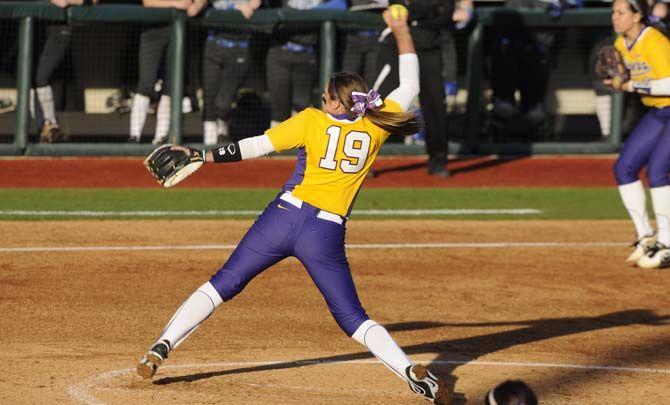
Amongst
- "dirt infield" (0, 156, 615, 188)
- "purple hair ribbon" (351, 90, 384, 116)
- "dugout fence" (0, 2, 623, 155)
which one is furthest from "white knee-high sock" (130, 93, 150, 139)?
"purple hair ribbon" (351, 90, 384, 116)

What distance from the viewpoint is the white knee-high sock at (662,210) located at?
1076cm

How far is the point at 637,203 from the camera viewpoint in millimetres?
10758

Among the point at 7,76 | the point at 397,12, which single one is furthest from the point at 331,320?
the point at 7,76

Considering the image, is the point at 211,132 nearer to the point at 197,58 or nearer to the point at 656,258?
the point at 197,58

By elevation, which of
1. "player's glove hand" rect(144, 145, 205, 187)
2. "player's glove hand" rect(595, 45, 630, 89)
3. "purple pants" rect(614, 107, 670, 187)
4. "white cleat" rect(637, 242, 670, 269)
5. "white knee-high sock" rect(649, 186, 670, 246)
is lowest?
"white cleat" rect(637, 242, 670, 269)

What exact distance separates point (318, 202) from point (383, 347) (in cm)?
78

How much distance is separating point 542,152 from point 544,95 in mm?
829

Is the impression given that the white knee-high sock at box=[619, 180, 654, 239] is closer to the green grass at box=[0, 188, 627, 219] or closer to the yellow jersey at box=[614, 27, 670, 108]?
the yellow jersey at box=[614, 27, 670, 108]

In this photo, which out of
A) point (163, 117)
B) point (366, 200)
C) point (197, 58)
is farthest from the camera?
point (197, 58)

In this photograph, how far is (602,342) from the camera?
26.8 ft

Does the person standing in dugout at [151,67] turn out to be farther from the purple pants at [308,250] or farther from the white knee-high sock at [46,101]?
the purple pants at [308,250]

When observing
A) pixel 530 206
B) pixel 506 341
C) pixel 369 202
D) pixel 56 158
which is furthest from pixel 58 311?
pixel 56 158

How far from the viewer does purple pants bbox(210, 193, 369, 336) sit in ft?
20.8

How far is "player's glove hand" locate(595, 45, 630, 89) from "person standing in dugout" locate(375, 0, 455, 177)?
3972 mm
